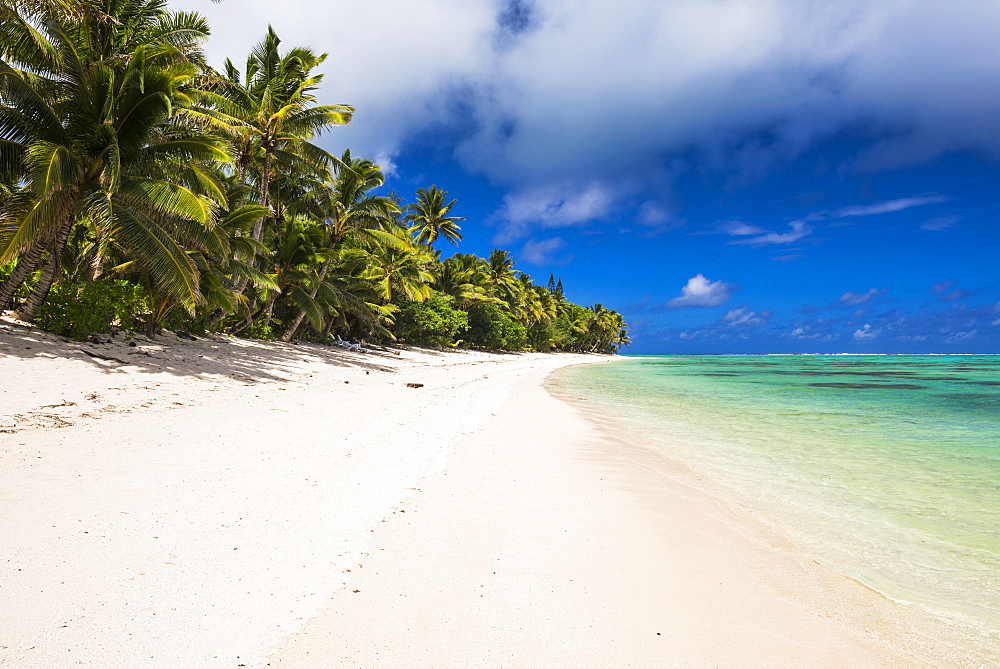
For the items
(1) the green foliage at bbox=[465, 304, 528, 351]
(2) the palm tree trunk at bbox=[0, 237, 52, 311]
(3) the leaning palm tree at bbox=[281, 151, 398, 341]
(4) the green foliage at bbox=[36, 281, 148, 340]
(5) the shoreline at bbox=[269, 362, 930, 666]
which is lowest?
(5) the shoreline at bbox=[269, 362, 930, 666]

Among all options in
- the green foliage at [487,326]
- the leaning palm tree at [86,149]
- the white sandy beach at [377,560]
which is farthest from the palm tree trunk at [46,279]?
the green foliage at [487,326]

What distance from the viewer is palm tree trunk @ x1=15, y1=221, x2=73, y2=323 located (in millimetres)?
11859

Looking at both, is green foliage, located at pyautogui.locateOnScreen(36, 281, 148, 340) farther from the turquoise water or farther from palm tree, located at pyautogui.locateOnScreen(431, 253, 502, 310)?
palm tree, located at pyautogui.locateOnScreen(431, 253, 502, 310)

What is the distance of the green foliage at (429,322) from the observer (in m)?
34.4

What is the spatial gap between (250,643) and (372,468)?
10.7ft

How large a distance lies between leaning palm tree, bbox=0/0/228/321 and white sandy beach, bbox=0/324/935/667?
5.56 m

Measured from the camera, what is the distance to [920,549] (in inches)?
175

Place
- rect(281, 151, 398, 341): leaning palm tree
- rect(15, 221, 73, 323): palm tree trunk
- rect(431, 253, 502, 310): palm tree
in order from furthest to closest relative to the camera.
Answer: rect(431, 253, 502, 310): palm tree
rect(281, 151, 398, 341): leaning palm tree
rect(15, 221, 73, 323): palm tree trunk

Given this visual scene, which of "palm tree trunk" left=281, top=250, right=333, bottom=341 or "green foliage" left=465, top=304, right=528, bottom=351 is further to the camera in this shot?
"green foliage" left=465, top=304, right=528, bottom=351

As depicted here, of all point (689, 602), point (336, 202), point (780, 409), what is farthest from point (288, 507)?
point (336, 202)

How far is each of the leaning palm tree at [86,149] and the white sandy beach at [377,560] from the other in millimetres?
5557

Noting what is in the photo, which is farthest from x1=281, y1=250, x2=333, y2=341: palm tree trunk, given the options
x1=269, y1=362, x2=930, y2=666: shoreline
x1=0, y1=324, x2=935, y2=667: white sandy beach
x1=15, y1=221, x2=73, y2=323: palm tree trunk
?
x1=269, y1=362, x2=930, y2=666: shoreline

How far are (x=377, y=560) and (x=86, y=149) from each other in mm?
13852

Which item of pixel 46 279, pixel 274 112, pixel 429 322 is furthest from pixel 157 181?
pixel 429 322
